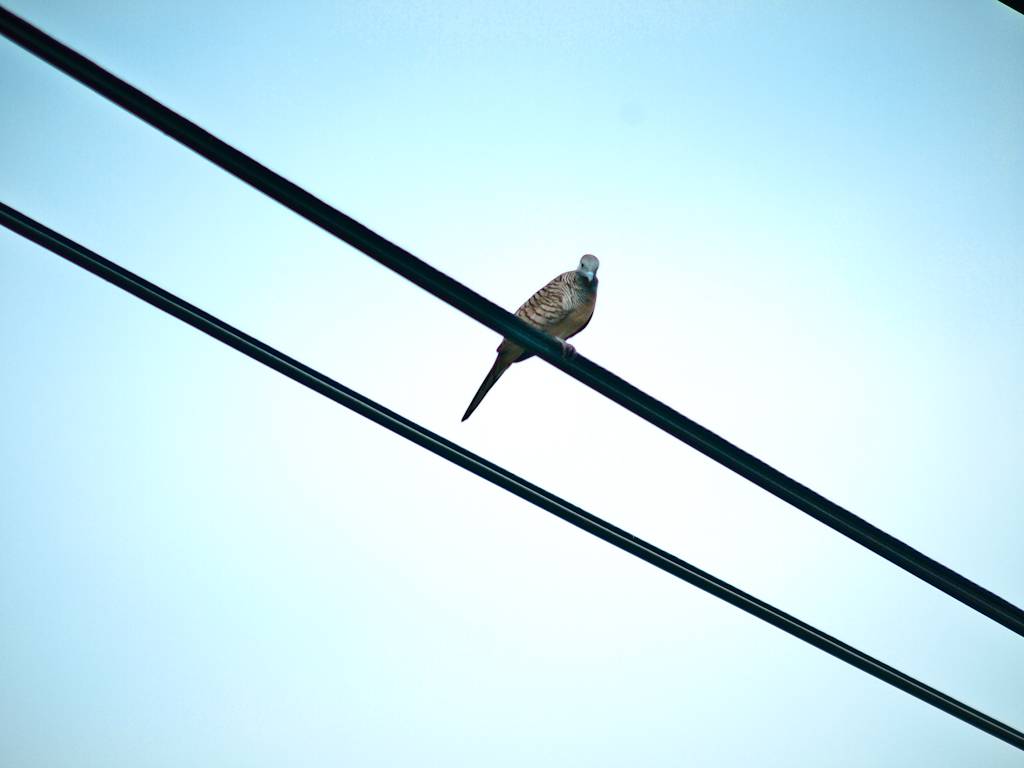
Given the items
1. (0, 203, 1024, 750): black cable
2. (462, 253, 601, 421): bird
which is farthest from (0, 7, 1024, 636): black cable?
(462, 253, 601, 421): bird

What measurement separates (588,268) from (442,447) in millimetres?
2655

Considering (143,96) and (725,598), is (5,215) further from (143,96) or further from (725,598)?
(725,598)

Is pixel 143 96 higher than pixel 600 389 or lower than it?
lower

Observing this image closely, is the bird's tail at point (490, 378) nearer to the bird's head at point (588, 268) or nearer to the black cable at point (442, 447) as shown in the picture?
the bird's head at point (588, 268)

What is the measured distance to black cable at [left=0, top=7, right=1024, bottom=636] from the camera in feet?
3.67

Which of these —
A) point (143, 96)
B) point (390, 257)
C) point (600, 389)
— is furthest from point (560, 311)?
point (143, 96)

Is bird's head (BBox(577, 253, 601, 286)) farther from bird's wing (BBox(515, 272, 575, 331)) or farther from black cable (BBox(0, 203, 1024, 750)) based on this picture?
black cable (BBox(0, 203, 1024, 750))

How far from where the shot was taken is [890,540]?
5.57 ft

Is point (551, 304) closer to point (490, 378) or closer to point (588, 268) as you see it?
point (588, 268)

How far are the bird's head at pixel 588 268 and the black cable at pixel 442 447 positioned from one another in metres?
2.53

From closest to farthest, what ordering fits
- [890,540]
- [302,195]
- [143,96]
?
[143,96] → [302,195] → [890,540]

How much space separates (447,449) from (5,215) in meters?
0.99

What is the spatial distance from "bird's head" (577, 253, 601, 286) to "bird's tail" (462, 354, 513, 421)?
2.20 ft

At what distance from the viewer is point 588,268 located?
4.04 meters
